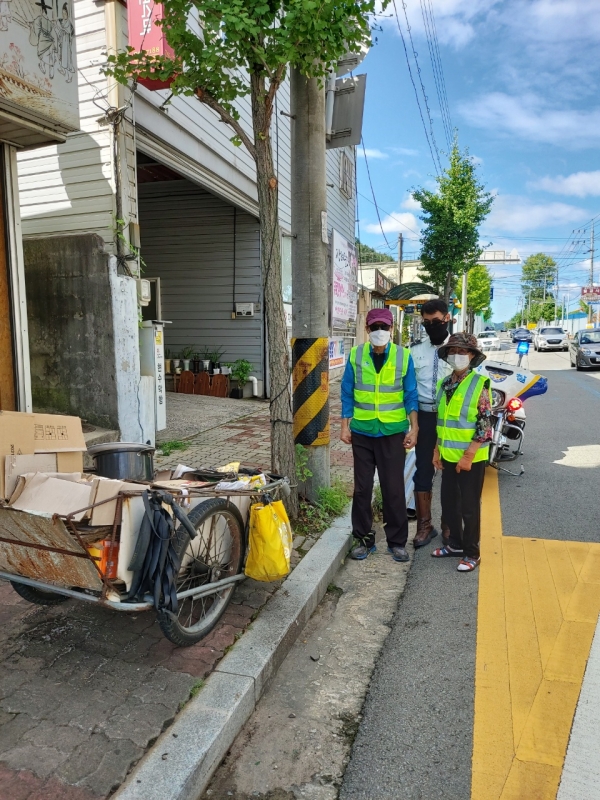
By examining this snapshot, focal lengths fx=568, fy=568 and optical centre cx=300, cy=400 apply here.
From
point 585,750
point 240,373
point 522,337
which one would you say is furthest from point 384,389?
point 522,337

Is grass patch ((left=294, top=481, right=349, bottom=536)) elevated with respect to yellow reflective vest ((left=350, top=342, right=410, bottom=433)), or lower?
lower

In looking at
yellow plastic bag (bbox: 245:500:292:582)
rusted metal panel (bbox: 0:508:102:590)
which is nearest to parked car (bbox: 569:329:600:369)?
yellow plastic bag (bbox: 245:500:292:582)

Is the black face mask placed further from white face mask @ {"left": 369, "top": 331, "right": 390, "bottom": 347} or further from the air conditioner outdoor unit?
the air conditioner outdoor unit

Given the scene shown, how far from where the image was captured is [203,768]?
2.25 metres

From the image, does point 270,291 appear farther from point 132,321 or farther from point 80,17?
point 80,17

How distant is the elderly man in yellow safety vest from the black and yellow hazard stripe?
0.36 m

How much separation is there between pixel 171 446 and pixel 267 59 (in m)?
4.77

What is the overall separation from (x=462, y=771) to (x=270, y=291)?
3.28 meters

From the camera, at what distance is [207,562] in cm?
319

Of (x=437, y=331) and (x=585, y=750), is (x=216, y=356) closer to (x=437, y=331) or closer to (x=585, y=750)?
(x=437, y=331)

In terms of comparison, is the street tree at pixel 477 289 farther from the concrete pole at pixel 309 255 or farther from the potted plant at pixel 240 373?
the concrete pole at pixel 309 255

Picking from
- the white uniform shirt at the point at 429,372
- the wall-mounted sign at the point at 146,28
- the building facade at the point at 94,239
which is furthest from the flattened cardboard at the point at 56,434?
the wall-mounted sign at the point at 146,28

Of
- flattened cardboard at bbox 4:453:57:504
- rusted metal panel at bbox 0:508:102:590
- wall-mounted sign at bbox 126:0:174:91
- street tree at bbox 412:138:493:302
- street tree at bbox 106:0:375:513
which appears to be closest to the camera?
rusted metal panel at bbox 0:508:102:590

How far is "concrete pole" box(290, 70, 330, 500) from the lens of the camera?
454cm
